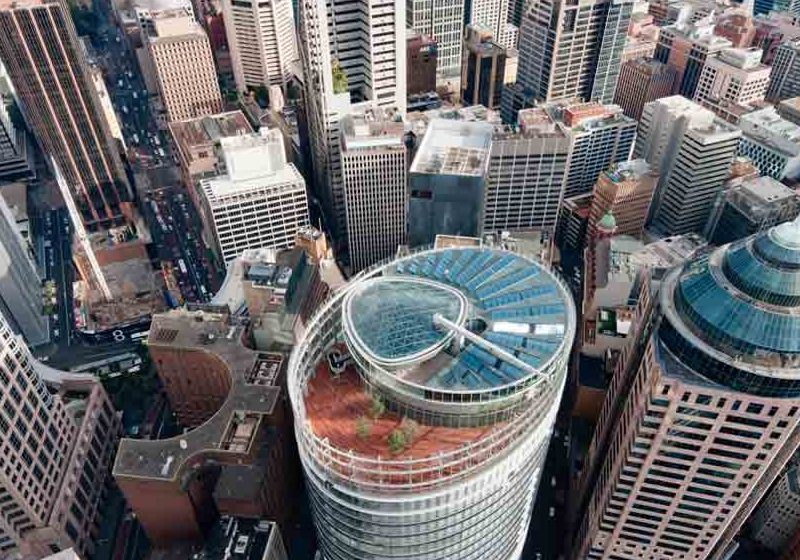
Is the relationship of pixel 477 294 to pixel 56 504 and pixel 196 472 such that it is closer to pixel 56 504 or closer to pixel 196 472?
pixel 196 472

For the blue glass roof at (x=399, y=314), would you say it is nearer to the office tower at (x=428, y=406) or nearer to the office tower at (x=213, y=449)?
the office tower at (x=428, y=406)

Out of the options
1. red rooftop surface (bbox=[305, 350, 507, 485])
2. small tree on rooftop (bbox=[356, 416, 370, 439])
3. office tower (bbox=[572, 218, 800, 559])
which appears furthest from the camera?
small tree on rooftop (bbox=[356, 416, 370, 439])

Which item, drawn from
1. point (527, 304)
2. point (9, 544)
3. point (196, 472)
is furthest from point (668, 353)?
point (9, 544)

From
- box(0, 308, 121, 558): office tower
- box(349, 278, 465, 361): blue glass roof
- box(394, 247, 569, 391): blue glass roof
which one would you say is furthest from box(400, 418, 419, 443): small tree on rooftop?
box(0, 308, 121, 558): office tower

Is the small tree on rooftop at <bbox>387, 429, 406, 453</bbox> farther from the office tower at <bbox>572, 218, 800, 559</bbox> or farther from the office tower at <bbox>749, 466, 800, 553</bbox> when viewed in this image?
the office tower at <bbox>749, 466, 800, 553</bbox>

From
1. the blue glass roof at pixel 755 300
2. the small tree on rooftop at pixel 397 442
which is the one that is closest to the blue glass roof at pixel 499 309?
the small tree on rooftop at pixel 397 442
